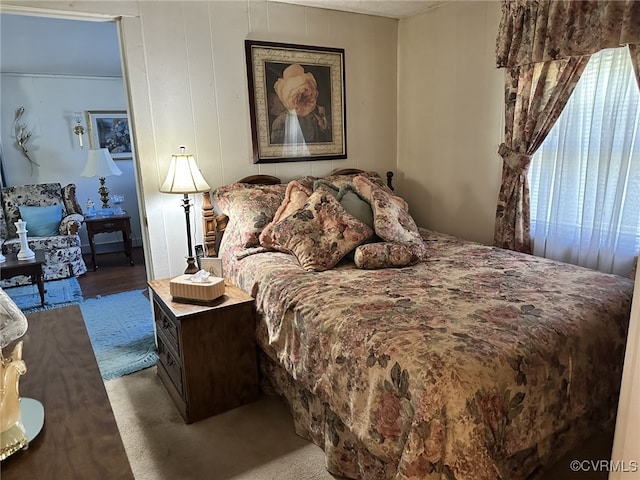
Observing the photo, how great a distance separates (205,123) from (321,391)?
1905 mm

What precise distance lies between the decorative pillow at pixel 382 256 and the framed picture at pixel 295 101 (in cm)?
117

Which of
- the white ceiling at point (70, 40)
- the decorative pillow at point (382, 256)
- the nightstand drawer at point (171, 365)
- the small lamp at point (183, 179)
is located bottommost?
the nightstand drawer at point (171, 365)

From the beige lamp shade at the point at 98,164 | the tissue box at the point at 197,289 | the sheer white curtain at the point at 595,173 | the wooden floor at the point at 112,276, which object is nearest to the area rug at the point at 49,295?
the wooden floor at the point at 112,276

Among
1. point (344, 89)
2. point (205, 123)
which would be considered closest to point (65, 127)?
point (205, 123)

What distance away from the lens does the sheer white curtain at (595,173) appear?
2.21 metres

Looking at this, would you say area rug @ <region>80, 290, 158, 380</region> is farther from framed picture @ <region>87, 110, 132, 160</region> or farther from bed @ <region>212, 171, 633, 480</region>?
framed picture @ <region>87, 110, 132, 160</region>

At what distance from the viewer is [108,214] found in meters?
5.50

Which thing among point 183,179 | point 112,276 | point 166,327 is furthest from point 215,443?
point 112,276

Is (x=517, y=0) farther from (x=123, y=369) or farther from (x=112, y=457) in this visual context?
(x=123, y=369)

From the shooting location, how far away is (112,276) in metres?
4.86

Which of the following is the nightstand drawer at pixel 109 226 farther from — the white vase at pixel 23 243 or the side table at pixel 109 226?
the white vase at pixel 23 243

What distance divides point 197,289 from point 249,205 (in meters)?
0.73

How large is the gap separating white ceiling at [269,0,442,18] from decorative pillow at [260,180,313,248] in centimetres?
131

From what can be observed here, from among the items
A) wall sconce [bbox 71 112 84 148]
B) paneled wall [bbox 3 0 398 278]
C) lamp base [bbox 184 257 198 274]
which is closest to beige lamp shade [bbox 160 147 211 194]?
paneled wall [bbox 3 0 398 278]
